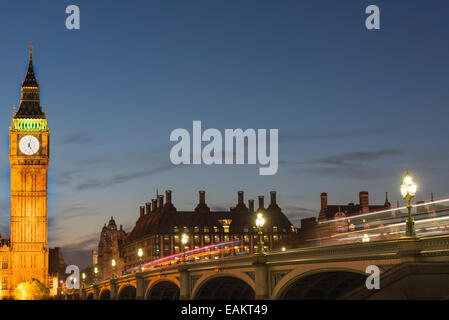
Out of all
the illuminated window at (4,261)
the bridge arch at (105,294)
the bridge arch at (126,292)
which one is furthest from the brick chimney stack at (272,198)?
the bridge arch at (126,292)

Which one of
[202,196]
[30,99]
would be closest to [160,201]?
[202,196]

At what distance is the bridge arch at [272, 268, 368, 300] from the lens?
141ft

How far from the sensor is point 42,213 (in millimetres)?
159250

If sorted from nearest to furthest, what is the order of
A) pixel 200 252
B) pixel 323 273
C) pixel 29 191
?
1. pixel 323 273
2. pixel 29 191
3. pixel 200 252

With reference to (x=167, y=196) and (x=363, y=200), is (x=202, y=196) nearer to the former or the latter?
(x=167, y=196)

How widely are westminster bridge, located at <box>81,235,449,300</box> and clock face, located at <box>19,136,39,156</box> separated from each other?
87.9 metres

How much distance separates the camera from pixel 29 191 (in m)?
160

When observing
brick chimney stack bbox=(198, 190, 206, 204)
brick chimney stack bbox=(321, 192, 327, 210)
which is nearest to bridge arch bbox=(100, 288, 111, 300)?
brick chimney stack bbox=(321, 192, 327, 210)

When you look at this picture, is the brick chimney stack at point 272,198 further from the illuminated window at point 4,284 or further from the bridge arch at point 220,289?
the bridge arch at point 220,289

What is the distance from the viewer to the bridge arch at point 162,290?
78056 millimetres

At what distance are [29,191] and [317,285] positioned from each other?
405 ft
